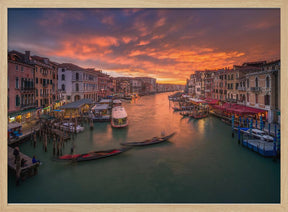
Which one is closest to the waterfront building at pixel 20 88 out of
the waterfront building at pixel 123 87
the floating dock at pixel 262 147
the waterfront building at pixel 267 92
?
the floating dock at pixel 262 147

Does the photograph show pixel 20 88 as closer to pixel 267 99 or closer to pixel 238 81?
pixel 267 99

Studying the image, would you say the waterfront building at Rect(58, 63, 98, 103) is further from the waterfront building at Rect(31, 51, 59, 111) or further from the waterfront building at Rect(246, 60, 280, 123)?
the waterfront building at Rect(246, 60, 280, 123)

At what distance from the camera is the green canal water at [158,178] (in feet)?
22.0

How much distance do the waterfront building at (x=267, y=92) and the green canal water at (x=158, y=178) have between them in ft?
19.9

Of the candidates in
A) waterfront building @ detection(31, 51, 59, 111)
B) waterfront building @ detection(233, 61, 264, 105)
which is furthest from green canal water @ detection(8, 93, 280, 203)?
waterfront building @ detection(233, 61, 264, 105)

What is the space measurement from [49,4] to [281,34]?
6.81m

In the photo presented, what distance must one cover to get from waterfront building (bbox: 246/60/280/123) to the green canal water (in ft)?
19.9

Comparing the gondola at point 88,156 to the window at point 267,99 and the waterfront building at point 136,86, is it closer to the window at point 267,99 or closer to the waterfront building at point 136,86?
the window at point 267,99

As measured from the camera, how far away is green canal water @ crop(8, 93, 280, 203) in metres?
6.70

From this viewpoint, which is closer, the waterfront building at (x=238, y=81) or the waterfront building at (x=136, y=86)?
the waterfront building at (x=238, y=81)

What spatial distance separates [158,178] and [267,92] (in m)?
14.9

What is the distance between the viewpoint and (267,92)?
616 inches

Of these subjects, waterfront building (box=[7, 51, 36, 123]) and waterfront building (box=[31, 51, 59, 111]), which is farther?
waterfront building (box=[31, 51, 59, 111])

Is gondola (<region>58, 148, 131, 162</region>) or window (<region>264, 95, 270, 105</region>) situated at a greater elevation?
window (<region>264, 95, 270, 105</region>)
